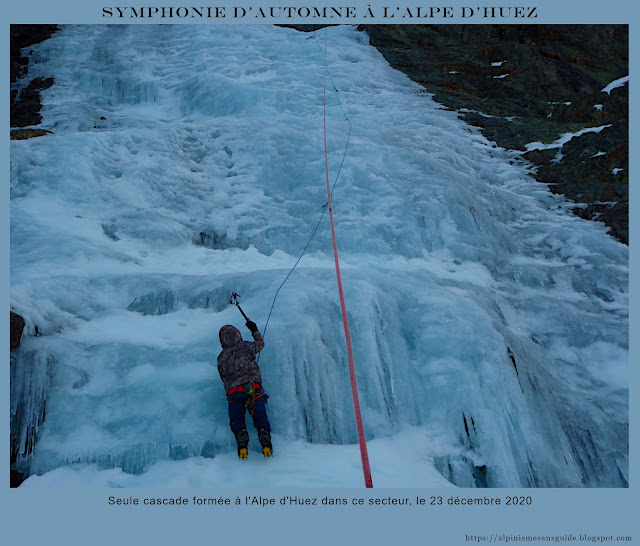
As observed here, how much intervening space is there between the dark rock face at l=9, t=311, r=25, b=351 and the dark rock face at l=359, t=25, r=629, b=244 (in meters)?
6.88

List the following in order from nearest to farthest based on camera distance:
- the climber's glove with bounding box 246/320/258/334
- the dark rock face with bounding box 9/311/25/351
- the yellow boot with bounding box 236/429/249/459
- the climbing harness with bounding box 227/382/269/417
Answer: the yellow boot with bounding box 236/429/249/459
the climbing harness with bounding box 227/382/269/417
the dark rock face with bounding box 9/311/25/351
the climber's glove with bounding box 246/320/258/334

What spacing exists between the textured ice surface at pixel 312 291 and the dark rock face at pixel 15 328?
0.09 meters

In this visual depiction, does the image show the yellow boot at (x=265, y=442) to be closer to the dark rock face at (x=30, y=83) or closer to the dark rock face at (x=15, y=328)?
the dark rock face at (x=15, y=328)

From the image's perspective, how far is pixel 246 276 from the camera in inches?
195

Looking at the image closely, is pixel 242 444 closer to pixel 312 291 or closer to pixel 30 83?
pixel 312 291

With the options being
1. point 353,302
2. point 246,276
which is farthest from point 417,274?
point 246,276

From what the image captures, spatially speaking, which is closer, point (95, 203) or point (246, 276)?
point (246, 276)

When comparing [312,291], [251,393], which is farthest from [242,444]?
[312,291]

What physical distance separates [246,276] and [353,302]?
3.43 ft

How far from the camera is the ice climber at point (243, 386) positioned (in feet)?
11.4

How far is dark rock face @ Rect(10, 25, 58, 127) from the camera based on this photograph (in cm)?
933

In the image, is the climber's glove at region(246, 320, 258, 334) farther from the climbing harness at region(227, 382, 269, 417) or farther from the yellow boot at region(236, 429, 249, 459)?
the yellow boot at region(236, 429, 249, 459)

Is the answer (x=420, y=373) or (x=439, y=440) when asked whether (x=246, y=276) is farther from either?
(x=439, y=440)

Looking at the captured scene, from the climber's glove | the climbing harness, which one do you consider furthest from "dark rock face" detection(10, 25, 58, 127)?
the climbing harness
